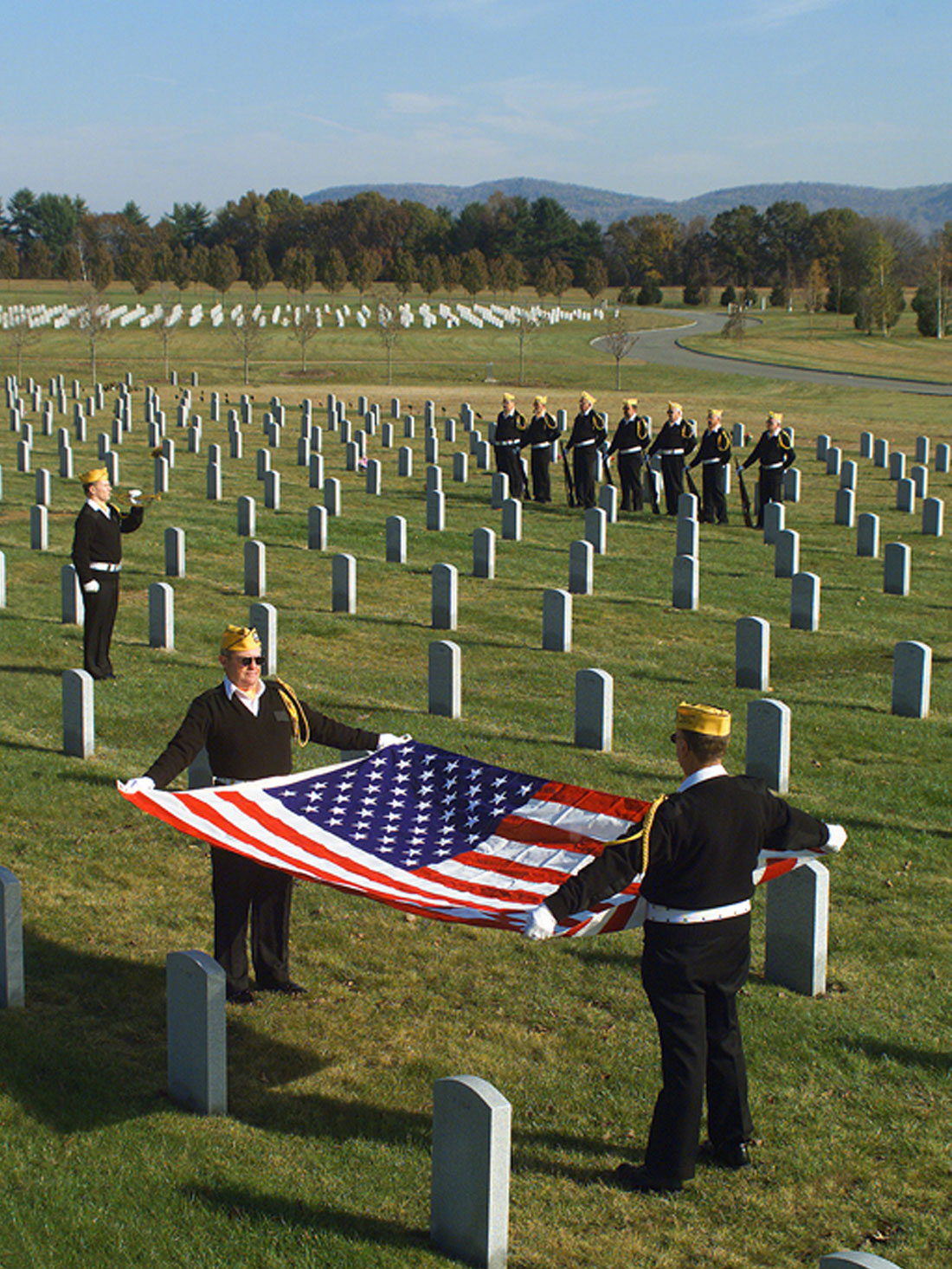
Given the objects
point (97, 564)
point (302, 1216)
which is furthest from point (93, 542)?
point (302, 1216)

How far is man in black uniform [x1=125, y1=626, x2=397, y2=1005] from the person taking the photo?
282 inches

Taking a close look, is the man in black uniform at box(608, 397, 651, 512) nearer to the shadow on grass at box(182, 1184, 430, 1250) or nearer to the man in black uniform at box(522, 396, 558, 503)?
the man in black uniform at box(522, 396, 558, 503)

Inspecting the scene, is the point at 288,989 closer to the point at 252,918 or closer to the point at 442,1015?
the point at 252,918

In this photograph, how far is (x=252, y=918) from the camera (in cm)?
736

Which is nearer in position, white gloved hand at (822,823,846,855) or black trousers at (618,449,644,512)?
white gloved hand at (822,823,846,855)

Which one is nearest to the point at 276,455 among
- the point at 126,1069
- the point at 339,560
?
the point at 339,560

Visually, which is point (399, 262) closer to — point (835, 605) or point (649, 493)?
point (649, 493)

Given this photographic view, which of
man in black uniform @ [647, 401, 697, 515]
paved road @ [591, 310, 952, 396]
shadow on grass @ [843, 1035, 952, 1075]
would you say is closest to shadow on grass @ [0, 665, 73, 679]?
shadow on grass @ [843, 1035, 952, 1075]

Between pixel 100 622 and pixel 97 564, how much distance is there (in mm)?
579

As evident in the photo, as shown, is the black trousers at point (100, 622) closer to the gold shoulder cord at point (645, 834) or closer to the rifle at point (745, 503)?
the gold shoulder cord at point (645, 834)

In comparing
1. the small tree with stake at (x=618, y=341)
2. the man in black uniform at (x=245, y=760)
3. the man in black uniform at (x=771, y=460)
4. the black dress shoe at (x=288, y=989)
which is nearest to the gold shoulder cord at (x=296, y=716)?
the man in black uniform at (x=245, y=760)

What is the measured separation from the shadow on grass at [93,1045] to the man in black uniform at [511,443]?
20.0 meters

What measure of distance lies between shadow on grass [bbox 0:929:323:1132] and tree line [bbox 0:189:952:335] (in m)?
79.4

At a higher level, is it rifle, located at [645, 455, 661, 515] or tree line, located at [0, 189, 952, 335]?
tree line, located at [0, 189, 952, 335]
